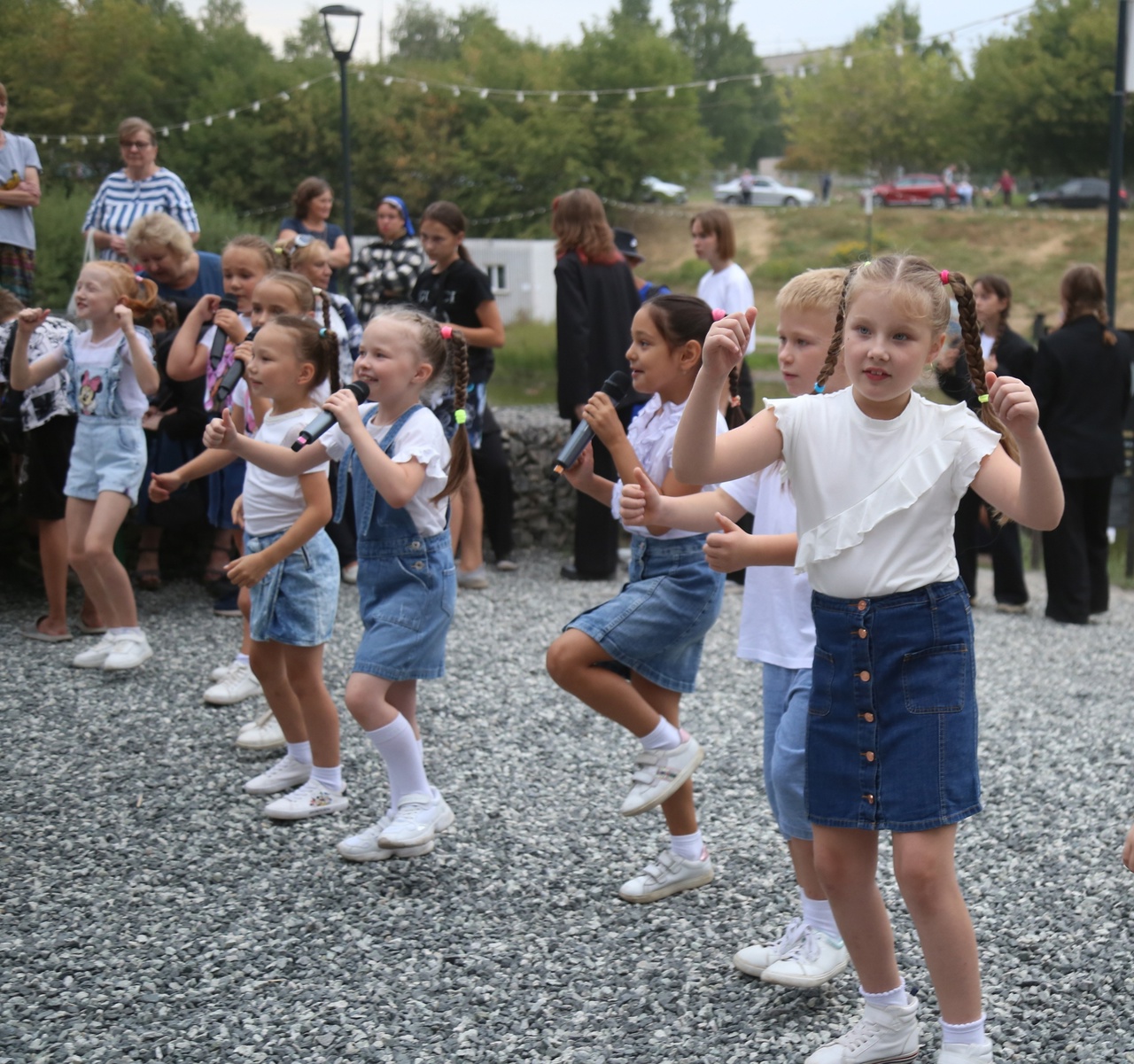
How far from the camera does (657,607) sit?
10.4ft

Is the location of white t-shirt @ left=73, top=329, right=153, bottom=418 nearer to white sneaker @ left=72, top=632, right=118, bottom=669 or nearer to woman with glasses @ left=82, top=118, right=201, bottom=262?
white sneaker @ left=72, top=632, right=118, bottom=669

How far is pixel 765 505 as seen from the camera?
9.12 ft

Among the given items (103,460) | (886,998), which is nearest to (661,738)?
(886,998)

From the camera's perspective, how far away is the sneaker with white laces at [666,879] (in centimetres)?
327

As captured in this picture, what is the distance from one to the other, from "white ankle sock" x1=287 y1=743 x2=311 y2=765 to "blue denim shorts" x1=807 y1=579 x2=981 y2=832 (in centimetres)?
223

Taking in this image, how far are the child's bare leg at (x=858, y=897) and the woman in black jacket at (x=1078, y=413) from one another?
16.5 feet

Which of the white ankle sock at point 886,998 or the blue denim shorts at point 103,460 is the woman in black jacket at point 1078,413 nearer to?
the blue denim shorts at point 103,460

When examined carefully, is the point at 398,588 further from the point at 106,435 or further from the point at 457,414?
the point at 106,435

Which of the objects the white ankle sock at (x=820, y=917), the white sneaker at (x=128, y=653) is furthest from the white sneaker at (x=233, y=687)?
the white ankle sock at (x=820, y=917)

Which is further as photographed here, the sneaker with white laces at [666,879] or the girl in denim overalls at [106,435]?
the girl in denim overalls at [106,435]

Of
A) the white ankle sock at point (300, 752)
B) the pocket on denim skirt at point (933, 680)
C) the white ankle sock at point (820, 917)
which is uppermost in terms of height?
the pocket on denim skirt at point (933, 680)

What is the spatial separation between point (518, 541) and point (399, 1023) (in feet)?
18.2

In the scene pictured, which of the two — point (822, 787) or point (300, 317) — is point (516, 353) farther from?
point (822, 787)

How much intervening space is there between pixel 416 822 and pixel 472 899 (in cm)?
34
